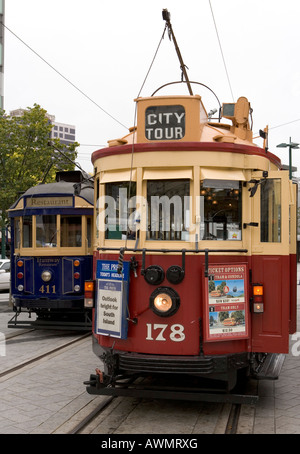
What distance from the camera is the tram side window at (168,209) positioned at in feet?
17.5

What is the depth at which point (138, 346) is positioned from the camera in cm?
533

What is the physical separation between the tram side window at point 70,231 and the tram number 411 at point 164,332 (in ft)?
18.2

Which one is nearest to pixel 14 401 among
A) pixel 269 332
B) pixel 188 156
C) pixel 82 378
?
pixel 82 378

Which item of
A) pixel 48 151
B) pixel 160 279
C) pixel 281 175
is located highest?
pixel 48 151

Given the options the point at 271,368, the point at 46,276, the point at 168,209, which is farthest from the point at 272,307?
the point at 46,276

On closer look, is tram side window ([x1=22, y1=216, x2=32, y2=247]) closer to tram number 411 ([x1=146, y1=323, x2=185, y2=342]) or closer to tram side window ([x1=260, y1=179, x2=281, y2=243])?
tram number 411 ([x1=146, y1=323, x2=185, y2=342])

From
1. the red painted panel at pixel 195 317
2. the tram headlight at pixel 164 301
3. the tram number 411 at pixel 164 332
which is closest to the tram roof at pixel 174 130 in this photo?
the red painted panel at pixel 195 317

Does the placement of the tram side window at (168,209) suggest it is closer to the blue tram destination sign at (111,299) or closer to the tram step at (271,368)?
the blue tram destination sign at (111,299)

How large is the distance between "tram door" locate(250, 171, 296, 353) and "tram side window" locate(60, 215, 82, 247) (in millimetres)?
5753

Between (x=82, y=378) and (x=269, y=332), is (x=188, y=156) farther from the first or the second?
(x=82, y=378)

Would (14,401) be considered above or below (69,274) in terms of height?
below

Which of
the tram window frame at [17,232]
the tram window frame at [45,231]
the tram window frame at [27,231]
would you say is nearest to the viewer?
the tram window frame at [45,231]

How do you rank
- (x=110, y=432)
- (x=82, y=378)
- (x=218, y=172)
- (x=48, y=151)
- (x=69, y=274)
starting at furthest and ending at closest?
(x=48, y=151)
(x=69, y=274)
(x=82, y=378)
(x=218, y=172)
(x=110, y=432)

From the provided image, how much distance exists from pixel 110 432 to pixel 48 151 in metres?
17.4
